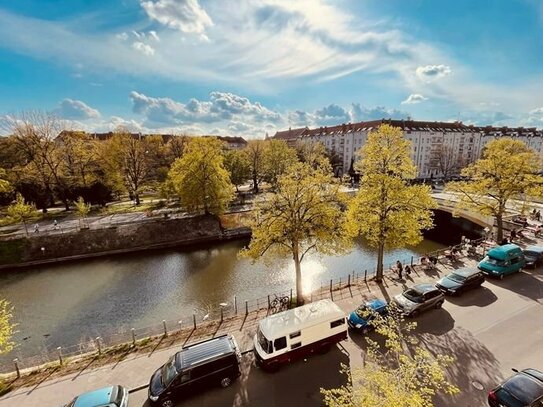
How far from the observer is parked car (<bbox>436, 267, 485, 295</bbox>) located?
19.7 m

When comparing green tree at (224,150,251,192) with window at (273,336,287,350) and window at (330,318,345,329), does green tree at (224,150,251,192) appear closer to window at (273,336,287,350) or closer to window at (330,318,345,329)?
window at (330,318,345,329)

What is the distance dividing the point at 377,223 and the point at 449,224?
3032 centimetres

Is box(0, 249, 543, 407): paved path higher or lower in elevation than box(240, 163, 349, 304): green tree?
lower

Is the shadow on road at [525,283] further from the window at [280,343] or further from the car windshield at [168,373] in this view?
the car windshield at [168,373]

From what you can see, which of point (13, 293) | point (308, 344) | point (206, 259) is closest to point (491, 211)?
point (308, 344)

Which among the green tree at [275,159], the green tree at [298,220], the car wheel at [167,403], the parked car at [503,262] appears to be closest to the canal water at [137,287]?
the green tree at [298,220]

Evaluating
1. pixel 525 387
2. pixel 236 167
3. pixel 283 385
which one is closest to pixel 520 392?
→ pixel 525 387

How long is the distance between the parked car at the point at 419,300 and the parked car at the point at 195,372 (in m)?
10.6

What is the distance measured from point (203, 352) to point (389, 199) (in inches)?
626

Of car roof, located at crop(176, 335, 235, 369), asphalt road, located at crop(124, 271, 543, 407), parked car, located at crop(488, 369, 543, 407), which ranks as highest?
car roof, located at crop(176, 335, 235, 369)

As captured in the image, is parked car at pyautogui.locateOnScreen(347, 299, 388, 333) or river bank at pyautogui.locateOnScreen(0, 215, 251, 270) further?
river bank at pyautogui.locateOnScreen(0, 215, 251, 270)

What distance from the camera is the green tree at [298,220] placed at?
19.0 meters

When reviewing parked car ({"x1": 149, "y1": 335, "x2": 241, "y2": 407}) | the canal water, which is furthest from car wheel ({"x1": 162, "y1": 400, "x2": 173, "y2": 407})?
the canal water

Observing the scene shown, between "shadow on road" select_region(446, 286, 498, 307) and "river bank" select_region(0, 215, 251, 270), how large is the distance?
1073 inches
